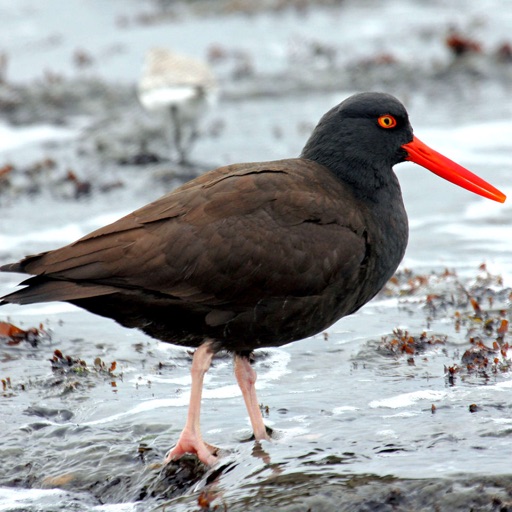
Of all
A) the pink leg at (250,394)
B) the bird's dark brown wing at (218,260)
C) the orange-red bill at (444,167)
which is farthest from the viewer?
the orange-red bill at (444,167)

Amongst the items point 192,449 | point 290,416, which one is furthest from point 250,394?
point 192,449

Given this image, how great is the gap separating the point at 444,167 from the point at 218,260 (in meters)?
1.75

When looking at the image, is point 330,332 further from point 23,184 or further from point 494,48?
point 494,48

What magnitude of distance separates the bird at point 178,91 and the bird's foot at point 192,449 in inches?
277

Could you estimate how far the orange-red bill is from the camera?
579cm

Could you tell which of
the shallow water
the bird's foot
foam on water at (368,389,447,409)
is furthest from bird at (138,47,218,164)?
the bird's foot

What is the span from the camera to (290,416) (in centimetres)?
542

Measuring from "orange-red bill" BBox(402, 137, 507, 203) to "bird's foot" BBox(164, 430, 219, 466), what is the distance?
6.83 ft

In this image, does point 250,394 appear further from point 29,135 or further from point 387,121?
point 29,135

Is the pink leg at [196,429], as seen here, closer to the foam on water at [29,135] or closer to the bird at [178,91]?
the bird at [178,91]

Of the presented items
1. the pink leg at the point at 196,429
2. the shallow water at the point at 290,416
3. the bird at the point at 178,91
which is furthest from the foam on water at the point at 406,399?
the bird at the point at 178,91

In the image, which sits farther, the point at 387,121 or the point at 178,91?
the point at 178,91

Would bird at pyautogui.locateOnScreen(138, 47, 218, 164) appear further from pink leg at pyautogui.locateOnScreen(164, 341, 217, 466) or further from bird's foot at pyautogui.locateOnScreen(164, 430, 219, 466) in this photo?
bird's foot at pyautogui.locateOnScreen(164, 430, 219, 466)

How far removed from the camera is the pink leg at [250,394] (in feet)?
16.9
